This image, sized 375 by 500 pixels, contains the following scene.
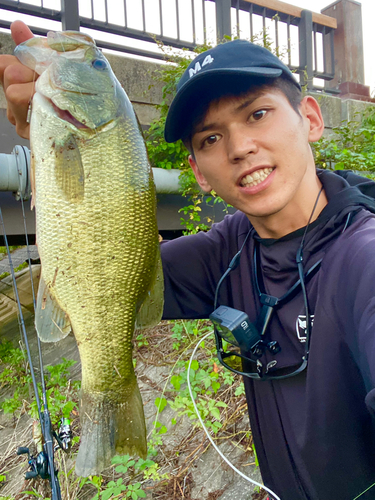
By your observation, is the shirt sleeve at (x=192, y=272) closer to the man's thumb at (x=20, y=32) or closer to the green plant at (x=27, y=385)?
the man's thumb at (x=20, y=32)

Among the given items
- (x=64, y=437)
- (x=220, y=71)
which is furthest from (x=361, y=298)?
(x=64, y=437)

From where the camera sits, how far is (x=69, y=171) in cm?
124

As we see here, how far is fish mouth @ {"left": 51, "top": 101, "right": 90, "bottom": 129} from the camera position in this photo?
4.20 ft

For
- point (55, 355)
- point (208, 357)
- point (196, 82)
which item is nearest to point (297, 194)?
point (196, 82)

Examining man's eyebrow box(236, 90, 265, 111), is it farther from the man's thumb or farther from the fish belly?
the man's thumb

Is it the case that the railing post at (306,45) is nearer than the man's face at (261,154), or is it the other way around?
the man's face at (261,154)

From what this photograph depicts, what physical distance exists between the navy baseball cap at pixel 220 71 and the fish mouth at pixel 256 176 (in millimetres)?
336

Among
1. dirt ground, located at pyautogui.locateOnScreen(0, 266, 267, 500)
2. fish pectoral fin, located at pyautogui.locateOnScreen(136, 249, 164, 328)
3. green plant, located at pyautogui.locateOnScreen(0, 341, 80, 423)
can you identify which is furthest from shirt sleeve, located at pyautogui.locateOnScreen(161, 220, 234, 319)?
green plant, located at pyautogui.locateOnScreen(0, 341, 80, 423)

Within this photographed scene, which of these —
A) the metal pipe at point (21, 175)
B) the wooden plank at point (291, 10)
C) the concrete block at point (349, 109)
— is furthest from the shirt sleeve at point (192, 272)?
the concrete block at point (349, 109)

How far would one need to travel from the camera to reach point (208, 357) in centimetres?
348

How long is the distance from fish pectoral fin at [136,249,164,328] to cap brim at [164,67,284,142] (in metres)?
0.58

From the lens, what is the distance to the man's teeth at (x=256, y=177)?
142 centimetres

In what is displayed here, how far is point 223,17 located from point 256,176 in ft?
16.4

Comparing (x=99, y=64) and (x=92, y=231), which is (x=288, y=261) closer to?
(x=92, y=231)
